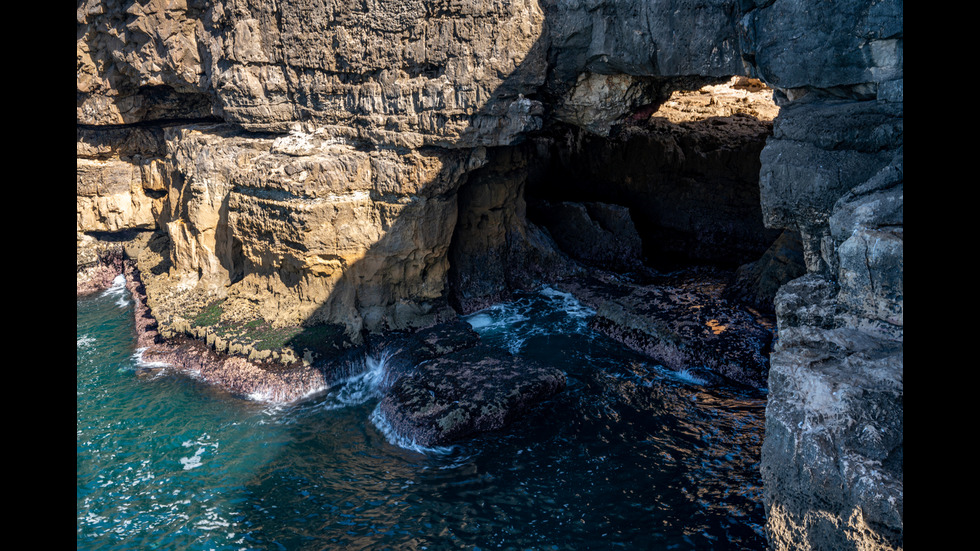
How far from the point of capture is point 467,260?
19.3 m

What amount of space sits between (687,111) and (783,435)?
18.0m

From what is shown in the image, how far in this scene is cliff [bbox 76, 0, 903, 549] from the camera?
7.39 m

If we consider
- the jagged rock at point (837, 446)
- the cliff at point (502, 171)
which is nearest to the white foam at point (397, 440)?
the cliff at point (502, 171)

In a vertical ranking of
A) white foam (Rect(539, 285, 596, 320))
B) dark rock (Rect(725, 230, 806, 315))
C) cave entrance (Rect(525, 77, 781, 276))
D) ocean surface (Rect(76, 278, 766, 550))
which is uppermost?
cave entrance (Rect(525, 77, 781, 276))

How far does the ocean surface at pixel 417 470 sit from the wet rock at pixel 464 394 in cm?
29

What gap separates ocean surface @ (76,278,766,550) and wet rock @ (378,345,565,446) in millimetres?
291

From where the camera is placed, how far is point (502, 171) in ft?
62.4

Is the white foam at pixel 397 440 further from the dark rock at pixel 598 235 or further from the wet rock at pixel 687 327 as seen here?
the dark rock at pixel 598 235

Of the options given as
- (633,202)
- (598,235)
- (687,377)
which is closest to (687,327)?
(687,377)

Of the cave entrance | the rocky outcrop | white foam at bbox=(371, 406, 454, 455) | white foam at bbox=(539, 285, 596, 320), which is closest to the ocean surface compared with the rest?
white foam at bbox=(371, 406, 454, 455)

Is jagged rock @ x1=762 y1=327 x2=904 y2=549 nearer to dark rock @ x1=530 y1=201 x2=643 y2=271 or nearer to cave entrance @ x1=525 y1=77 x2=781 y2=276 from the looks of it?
dark rock @ x1=530 y1=201 x2=643 y2=271

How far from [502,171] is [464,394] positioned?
25.0 feet

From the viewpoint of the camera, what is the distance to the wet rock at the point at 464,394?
1323 cm

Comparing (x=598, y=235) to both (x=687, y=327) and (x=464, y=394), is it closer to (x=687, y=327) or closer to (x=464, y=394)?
(x=687, y=327)
